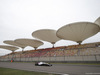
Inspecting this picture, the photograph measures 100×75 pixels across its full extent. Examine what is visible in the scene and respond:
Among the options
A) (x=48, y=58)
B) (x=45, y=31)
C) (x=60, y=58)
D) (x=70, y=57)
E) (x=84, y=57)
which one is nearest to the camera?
(x=84, y=57)

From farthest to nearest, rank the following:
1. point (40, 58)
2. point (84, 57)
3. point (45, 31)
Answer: point (45, 31), point (40, 58), point (84, 57)

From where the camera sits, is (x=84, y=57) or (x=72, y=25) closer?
(x=84, y=57)

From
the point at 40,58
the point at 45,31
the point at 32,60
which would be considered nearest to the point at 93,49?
the point at 40,58

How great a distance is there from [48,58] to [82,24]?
15841mm

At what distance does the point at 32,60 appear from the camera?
26.1 m

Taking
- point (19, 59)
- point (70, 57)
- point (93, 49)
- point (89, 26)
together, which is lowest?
point (19, 59)

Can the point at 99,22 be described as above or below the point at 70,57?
above

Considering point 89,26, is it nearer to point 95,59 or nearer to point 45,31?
point 95,59

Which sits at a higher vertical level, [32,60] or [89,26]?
[89,26]

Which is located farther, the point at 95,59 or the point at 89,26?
the point at 89,26

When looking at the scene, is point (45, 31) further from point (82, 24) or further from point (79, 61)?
point (79, 61)

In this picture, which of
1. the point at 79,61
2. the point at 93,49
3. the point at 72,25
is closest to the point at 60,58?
the point at 79,61

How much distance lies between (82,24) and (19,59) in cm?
2892

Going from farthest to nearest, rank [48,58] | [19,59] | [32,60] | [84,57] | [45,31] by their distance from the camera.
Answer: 1. [45,31]
2. [19,59]
3. [32,60]
4. [48,58]
5. [84,57]
